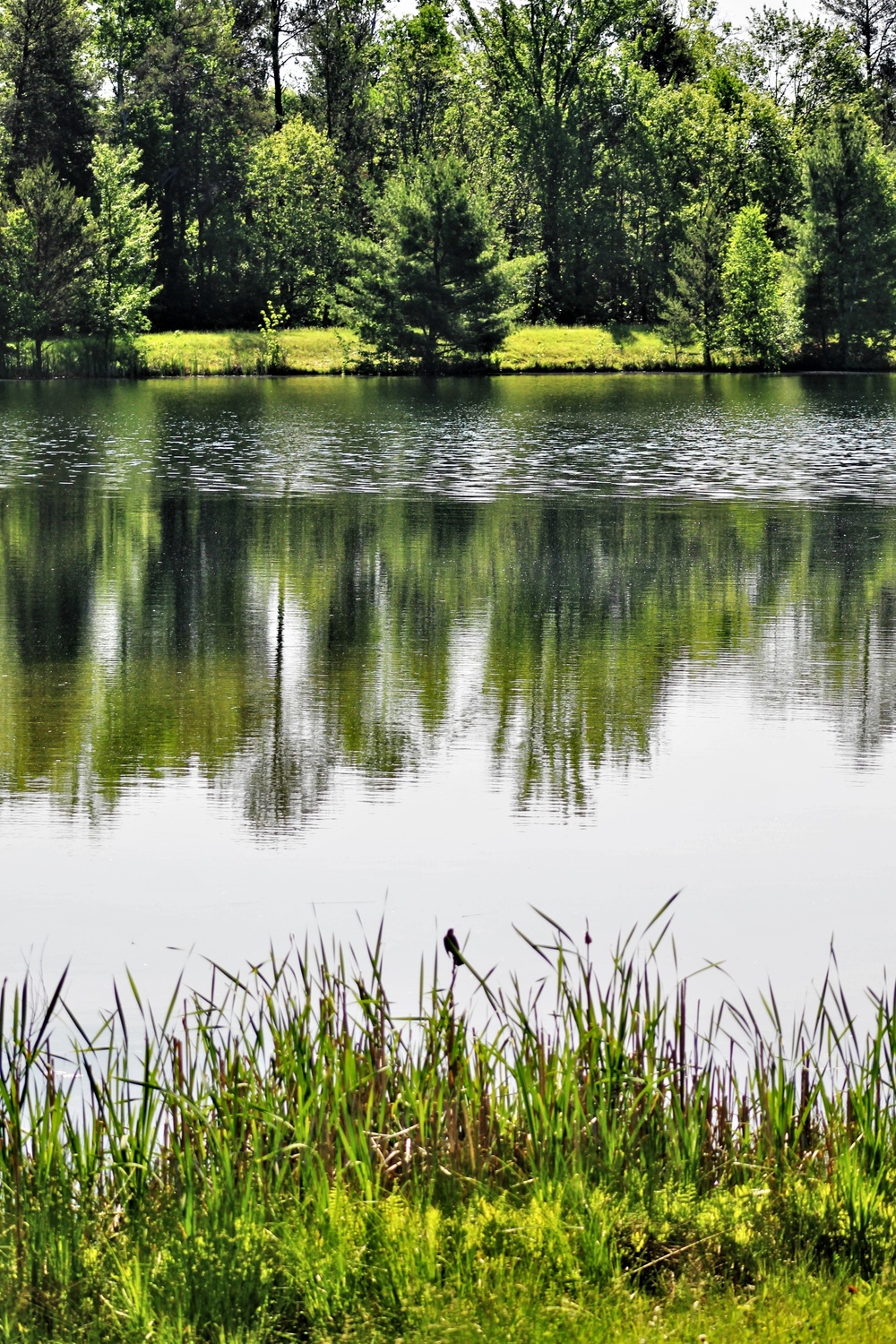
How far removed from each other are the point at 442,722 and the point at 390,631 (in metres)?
3.25

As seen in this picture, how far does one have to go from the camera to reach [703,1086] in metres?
3.96

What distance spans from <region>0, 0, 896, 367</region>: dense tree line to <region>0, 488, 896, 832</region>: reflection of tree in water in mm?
45171

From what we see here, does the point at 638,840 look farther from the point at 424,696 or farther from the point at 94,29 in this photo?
the point at 94,29

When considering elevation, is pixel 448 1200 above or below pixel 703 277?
below

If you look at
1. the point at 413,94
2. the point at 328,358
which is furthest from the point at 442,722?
the point at 413,94

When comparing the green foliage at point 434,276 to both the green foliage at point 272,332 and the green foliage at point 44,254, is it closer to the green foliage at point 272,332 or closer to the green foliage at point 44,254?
the green foliage at point 272,332

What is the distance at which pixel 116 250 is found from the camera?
6556 cm

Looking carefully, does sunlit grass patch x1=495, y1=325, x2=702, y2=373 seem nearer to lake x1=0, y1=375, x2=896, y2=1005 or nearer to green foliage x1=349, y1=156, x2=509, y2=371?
green foliage x1=349, y1=156, x2=509, y2=371

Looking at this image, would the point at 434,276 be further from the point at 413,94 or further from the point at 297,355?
the point at 413,94

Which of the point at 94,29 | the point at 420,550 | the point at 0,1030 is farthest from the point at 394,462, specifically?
the point at 94,29

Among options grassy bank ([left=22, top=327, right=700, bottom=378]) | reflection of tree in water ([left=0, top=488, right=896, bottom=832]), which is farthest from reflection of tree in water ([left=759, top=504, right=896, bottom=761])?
grassy bank ([left=22, top=327, right=700, bottom=378])

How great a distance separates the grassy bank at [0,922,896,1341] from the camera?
128 inches

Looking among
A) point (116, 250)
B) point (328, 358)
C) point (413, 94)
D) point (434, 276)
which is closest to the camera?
point (434, 276)

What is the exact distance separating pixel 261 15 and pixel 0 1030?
8437 cm
